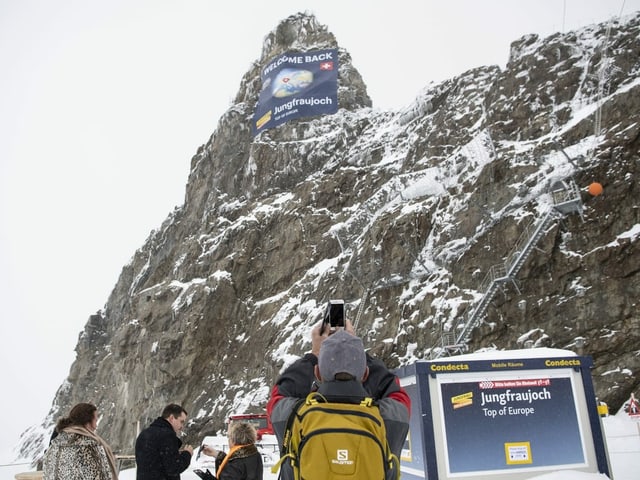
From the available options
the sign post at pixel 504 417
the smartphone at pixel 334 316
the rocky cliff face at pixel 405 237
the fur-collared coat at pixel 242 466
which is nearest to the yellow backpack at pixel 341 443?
the smartphone at pixel 334 316

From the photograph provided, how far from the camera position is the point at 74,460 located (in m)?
4.59

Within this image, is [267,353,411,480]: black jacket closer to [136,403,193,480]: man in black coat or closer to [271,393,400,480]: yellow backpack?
[271,393,400,480]: yellow backpack

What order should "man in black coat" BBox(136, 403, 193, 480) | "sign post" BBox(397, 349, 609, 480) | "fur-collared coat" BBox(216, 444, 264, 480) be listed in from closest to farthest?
"fur-collared coat" BBox(216, 444, 264, 480), "man in black coat" BBox(136, 403, 193, 480), "sign post" BBox(397, 349, 609, 480)

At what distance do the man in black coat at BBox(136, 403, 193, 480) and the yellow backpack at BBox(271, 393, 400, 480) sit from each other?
9.16ft

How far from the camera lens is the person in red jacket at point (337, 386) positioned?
3.10 meters

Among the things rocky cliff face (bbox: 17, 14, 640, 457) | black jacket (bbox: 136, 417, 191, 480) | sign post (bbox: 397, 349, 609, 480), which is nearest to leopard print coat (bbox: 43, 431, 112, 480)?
black jacket (bbox: 136, 417, 191, 480)

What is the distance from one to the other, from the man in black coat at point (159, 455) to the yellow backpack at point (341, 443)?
279cm

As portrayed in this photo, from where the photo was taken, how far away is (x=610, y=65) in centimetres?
2945

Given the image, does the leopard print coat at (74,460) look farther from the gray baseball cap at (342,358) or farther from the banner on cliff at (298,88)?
the banner on cliff at (298,88)

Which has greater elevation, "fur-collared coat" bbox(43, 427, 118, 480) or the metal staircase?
the metal staircase

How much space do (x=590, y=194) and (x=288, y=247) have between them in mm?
22541

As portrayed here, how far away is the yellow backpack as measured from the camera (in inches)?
110

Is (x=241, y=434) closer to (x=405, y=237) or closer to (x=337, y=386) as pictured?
(x=337, y=386)

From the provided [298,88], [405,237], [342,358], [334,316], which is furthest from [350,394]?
[298,88]
